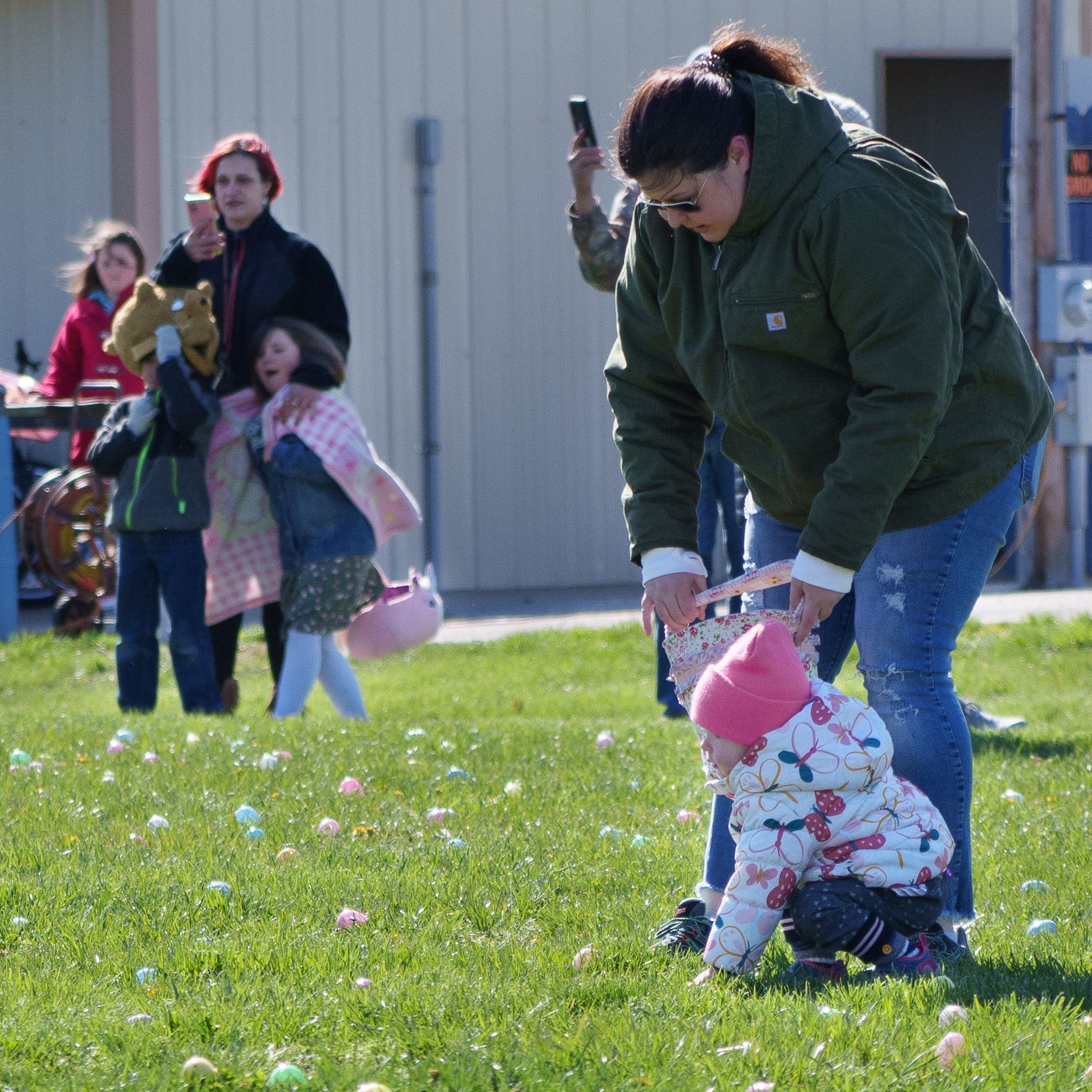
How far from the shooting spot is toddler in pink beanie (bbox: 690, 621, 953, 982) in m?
2.87

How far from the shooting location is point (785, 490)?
319 centimetres

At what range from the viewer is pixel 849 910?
9.46 ft

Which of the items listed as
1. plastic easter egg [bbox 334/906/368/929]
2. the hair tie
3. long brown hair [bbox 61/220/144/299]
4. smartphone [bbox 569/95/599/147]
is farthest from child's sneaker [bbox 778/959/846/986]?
long brown hair [bbox 61/220/144/299]

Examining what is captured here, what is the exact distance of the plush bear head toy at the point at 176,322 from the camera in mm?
6355

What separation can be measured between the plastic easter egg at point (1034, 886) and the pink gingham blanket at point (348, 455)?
329 centimetres

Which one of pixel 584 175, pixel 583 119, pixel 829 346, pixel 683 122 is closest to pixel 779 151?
pixel 683 122

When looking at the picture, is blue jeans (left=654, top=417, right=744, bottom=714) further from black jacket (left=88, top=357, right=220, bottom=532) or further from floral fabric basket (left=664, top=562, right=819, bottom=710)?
floral fabric basket (left=664, top=562, right=819, bottom=710)

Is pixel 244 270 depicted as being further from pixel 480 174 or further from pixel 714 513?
pixel 480 174

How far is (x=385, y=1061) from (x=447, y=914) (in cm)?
90

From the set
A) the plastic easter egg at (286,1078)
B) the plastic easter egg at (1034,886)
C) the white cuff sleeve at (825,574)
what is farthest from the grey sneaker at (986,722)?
the plastic easter egg at (286,1078)

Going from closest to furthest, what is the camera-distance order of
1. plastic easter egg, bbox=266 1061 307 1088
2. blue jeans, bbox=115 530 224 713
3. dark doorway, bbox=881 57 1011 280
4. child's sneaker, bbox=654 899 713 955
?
plastic easter egg, bbox=266 1061 307 1088 → child's sneaker, bbox=654 899 713 955 → blue jeans, bbox=115 530 224 713 → dark doorway, bbox=881 57 1011 280

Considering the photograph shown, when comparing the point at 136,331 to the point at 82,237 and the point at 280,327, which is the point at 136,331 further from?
the point at 82,237

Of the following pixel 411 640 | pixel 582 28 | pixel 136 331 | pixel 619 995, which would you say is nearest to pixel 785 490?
pixel 619 995

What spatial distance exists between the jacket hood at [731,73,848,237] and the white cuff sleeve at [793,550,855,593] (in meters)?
0.62
